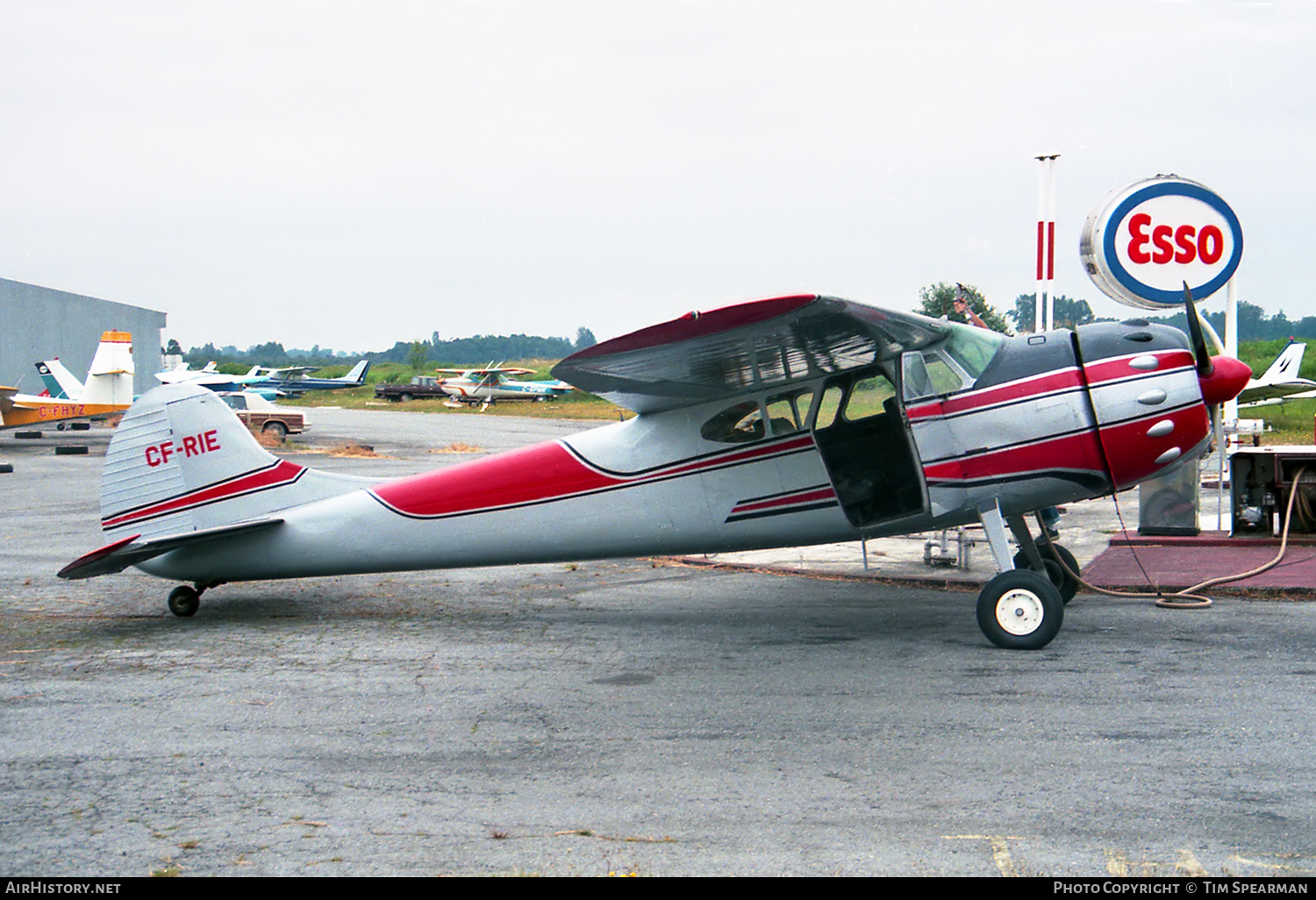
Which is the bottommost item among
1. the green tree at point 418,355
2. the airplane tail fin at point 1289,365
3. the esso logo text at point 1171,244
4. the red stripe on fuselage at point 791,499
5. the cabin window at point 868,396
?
the red stripe on fuselage at point 791,499

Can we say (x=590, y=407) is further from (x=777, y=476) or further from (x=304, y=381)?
(x=777, y=476)

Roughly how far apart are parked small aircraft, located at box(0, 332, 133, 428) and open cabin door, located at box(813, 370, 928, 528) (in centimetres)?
3284

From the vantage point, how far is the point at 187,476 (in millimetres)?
9023

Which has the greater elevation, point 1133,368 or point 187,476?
point 1133,368

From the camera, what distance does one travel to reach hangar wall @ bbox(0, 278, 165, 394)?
4741cm

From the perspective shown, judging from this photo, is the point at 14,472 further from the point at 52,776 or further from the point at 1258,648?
the point at 1258,648

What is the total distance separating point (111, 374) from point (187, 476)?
100 ft

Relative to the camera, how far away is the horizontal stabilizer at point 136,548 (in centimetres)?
841

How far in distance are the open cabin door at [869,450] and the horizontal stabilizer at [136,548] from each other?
4715 millimetres

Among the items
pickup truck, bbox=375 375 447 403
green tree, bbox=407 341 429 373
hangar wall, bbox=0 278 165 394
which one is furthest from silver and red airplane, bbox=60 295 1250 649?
green tree, bbox=407 341 429 373

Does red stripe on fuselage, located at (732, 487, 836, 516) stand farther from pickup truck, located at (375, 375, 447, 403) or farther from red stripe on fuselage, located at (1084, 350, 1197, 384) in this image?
pickup truck, located at (375, 375, 447, 403)

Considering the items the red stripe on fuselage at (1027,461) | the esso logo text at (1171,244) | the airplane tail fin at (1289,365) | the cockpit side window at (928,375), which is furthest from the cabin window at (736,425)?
the airplane tail fin at (1289,365)

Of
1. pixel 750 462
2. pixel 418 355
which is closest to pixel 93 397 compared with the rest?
pixel 750 462

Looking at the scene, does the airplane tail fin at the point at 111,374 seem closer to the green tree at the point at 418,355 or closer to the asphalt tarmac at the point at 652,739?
the asphalt tarmac at the point at 652,739
